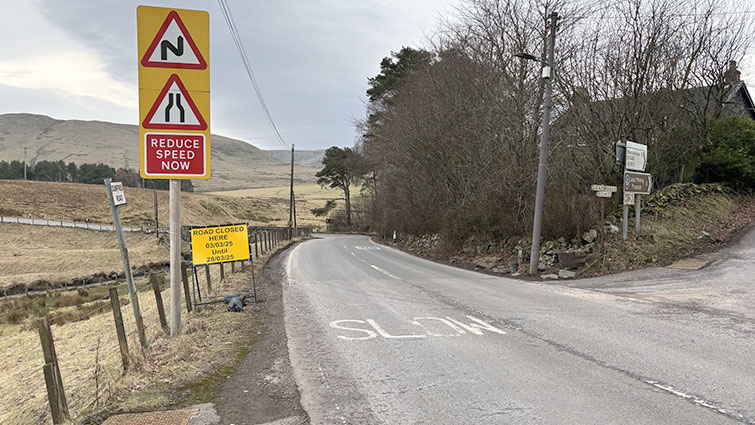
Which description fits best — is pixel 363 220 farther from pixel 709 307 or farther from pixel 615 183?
pixel 709 307

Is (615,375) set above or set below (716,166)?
below

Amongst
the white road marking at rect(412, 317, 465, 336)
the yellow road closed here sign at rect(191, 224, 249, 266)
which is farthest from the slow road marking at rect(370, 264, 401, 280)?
the white road marking at rect(412, 317, 465, 336)

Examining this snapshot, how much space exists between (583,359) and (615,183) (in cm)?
1456

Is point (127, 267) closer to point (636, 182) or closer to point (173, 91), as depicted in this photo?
point (173, 91)

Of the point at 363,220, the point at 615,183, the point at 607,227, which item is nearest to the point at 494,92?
the point at 615,183

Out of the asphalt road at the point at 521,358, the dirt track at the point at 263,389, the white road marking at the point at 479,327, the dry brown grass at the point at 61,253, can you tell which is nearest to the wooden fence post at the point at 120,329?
the dirt track at the point at 263,389

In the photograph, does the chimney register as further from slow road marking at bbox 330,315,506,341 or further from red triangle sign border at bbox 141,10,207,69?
red triangle sign border at bbox 141,10,207,69

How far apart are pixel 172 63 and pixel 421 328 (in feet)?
17.0

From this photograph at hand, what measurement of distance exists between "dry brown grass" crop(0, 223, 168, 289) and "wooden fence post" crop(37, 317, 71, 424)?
30.2 m

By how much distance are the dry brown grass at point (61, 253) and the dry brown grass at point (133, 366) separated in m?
23.6

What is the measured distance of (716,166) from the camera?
72.0 feet

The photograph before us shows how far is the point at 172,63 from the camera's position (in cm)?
610

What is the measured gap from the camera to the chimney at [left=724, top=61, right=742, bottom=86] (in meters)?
21.2

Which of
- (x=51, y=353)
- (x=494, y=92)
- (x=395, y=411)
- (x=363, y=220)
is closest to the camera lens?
(x=395, y=411)
